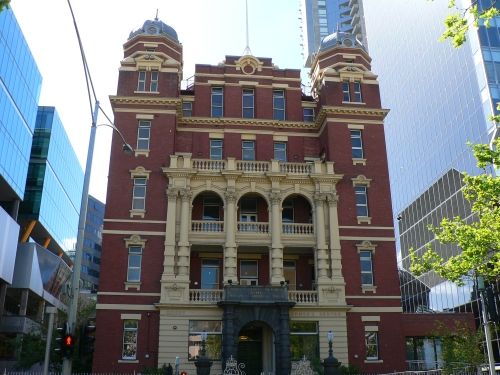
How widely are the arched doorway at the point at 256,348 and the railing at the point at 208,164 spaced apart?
36.1ft

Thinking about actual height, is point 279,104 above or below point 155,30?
below

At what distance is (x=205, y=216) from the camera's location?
4088 cm

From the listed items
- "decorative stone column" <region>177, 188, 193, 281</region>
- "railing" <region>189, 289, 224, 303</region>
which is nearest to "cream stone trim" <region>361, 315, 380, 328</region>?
"railing" <region>189, 289, 224, 303</region>

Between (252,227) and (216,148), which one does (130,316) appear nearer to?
(252,227)

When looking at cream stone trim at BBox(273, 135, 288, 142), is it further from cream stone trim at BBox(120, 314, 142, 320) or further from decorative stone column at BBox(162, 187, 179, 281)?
cream stone trim at BBox(120, 314, 142, 320)

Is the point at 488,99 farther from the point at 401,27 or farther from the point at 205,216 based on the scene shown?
the point at 401,27

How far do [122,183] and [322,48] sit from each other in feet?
65.4

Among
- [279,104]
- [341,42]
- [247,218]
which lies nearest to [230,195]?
[247,218]

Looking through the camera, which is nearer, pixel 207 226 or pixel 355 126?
pixel 207 226

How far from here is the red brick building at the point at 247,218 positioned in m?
36.0

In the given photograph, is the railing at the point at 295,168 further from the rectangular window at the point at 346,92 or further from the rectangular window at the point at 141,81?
the rectangular window at the point at 141,81

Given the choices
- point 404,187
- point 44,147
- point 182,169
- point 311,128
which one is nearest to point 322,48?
point 311,128

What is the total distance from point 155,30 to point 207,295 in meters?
21.3

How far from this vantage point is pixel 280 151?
4381 cm
